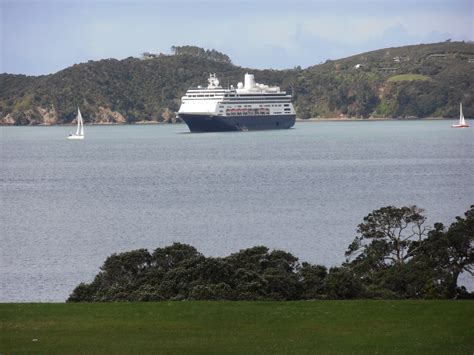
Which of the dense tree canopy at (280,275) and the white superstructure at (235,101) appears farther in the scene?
the white superstructure at (235,101)

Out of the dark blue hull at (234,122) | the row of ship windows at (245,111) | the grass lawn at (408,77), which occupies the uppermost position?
the grass lawn at (408,77)

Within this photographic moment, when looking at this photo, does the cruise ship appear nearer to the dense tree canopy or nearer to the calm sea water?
the calm sea water

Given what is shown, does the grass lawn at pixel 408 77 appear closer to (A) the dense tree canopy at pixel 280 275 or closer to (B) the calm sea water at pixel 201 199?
(B) the calm sea water at pixel 201 199

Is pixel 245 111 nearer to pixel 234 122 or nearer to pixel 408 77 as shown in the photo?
pixel 234 122

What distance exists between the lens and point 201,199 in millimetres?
47344

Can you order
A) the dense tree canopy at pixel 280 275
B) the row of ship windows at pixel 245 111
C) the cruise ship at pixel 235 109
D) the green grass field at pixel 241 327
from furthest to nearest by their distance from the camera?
1. the row of ship windows at pixel 245 111
2. the cruise ship at pixel 235 109
3. the dense tree canopy at pixel 280 275
4. the green grass field at pixel 241 327

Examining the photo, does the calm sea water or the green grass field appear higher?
the green grass field

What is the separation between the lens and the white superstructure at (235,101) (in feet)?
402

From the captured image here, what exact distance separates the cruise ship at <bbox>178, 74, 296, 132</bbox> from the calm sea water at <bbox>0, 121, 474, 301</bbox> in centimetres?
2772

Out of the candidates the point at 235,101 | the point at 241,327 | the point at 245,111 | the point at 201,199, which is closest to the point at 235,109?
the point at 235,101

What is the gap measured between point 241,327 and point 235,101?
4450 inches

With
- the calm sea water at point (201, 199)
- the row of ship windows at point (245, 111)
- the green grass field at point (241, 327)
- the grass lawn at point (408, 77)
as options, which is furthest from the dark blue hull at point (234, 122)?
the green grass field at point (241, 327)

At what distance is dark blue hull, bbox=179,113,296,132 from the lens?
122m

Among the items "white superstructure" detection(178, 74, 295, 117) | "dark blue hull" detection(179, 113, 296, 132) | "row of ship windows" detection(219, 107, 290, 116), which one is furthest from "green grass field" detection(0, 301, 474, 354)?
"row of ship windows" detection(219, 107, 290, 116)
